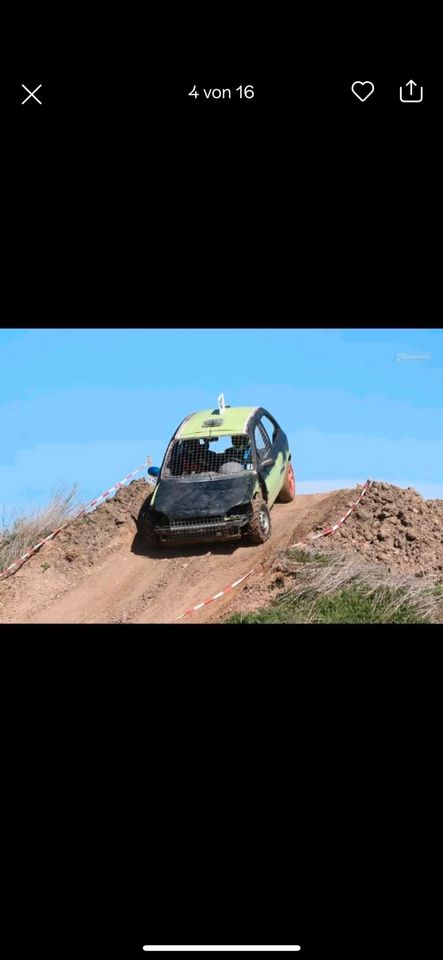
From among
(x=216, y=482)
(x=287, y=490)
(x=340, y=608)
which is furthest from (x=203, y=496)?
(x=340, y=608)

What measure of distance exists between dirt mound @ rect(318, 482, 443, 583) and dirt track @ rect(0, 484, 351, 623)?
1.22ft

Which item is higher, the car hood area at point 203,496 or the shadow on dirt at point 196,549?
the car hood area at point 203,496

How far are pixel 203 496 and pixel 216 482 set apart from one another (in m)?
0.25

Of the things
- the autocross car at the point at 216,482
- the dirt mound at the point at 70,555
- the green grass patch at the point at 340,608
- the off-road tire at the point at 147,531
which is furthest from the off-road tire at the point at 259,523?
the dirt mound at the point at 70,555

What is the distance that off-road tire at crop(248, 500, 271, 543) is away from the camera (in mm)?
9923

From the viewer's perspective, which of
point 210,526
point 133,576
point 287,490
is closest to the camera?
point 210,526

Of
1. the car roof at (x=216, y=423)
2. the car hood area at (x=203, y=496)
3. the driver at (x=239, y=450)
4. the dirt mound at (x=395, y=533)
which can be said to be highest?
the car roof at (x=216, y=423)

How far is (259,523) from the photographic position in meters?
9.98

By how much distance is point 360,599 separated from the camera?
339 inches

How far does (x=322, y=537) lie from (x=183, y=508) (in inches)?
55.1

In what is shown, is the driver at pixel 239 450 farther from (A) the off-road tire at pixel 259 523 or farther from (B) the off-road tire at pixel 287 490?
(B) the off-road tire at pixel 287 490

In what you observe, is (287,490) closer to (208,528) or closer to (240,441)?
(240,441)

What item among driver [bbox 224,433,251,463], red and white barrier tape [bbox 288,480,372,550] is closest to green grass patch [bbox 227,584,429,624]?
red and white barrier tape [bbox 288,480,372,550]

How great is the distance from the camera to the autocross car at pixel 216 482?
9.88 m
